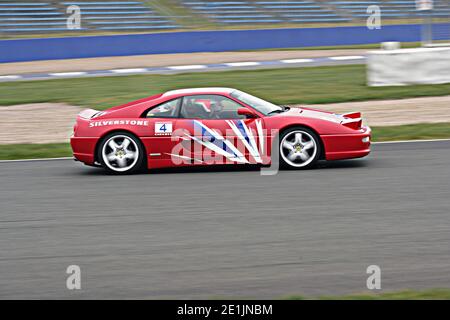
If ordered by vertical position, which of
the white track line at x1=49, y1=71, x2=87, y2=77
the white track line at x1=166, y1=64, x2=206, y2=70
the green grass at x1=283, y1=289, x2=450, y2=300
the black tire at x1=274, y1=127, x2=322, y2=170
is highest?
the white track line at x1=166, y1=64, x2=206, y2=70

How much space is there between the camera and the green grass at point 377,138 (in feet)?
41.5

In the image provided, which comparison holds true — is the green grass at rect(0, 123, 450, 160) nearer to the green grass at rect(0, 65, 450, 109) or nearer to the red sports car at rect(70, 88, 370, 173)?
the red sports car at rect(70, 88, 370, 173)

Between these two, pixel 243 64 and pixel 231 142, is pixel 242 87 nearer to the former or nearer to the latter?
pixel 243 64

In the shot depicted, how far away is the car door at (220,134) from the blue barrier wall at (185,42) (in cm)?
1955

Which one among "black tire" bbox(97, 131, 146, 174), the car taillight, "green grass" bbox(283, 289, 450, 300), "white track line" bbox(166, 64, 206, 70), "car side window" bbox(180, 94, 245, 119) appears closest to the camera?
"green grass" bbox(283, 289, 450, 300)

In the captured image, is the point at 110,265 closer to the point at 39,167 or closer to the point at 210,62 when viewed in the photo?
the point at 39,167

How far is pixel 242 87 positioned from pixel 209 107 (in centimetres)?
961

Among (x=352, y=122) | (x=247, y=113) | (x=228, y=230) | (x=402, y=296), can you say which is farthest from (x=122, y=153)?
(x=402, y=296)

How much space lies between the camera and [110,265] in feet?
20.8

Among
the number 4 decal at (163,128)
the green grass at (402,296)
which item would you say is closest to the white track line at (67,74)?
the number 4 decal at (163,128)

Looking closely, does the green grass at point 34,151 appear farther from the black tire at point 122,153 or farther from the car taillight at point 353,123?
the car taillight at point 353,123

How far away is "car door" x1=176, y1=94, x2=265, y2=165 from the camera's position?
1004 centimetres

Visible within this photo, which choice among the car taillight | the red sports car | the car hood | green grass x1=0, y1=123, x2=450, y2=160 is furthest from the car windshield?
green grass x1=0, y1=123, x2=450, y2=160
